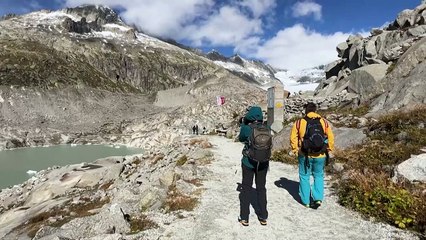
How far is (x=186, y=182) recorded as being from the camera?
47.5ft

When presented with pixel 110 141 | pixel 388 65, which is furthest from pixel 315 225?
A: pixel 110 141

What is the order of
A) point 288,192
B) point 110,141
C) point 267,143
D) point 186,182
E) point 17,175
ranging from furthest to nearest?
point 110,141 → point 17,175 → point 186,182 → point 288,192 → point 267,143

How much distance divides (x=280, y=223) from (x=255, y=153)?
221cm

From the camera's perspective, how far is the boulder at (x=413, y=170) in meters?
11.3

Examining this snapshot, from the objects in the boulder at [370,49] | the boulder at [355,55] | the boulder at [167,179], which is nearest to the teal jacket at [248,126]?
the boulder at [167,179]

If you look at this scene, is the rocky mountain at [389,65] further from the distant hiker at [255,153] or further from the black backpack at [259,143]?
the black backpack at [259,143]

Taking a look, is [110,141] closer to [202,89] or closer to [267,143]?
[202,89]

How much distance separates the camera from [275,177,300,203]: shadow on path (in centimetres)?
1283

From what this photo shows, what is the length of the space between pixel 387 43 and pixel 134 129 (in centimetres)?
9128

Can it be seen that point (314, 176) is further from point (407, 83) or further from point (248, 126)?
point (407, 83)

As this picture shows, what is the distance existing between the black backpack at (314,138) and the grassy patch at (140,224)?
4.60 meters

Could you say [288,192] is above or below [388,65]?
below

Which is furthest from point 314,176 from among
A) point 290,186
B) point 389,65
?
point 389,65

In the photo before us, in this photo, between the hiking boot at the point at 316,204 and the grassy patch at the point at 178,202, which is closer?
the hiking boot at the point at 316,204
